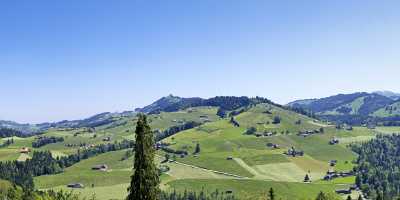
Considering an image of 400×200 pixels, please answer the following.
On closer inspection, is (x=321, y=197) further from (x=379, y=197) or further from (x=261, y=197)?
(x=261, y=197)

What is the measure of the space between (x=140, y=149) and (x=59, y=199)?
4149 centimetres

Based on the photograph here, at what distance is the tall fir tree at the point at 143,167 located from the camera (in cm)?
4725

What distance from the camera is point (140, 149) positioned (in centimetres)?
4734

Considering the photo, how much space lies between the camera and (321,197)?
140 meters

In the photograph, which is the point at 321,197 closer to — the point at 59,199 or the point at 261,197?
the point at 261,197

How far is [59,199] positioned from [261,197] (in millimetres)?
43040

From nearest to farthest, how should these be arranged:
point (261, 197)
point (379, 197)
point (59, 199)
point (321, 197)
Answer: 1. point (59, 199)
2. point (261, 197)
3. point (321, 197)
4. point (379, 197)

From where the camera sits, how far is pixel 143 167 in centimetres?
4759

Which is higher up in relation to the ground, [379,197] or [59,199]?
[59,199]

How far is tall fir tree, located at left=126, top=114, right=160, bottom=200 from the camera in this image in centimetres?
4725

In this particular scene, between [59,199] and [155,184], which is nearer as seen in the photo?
[155,184]

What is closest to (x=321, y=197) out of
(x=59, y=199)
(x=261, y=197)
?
(x=261, y=197)

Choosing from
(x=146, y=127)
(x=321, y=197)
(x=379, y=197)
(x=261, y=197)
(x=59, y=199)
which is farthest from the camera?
(x=379, y=197)

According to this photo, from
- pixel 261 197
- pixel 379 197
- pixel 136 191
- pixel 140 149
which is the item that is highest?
pixel 140 149
